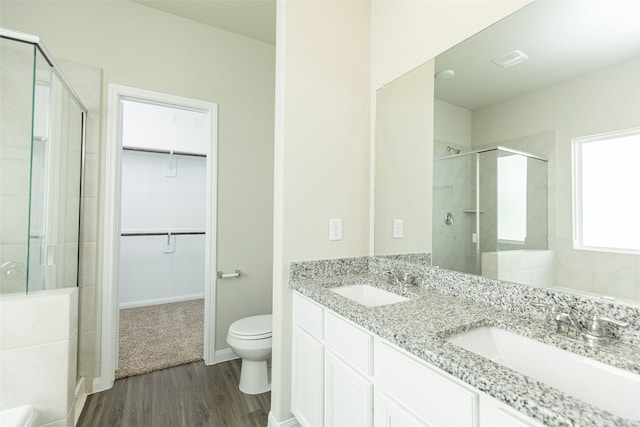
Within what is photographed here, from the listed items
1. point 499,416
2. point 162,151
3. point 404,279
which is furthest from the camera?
point 162,151

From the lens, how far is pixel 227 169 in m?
2.57

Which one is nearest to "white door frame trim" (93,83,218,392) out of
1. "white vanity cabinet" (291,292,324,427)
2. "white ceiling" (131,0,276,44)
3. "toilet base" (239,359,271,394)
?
"white ceiling" (131,0,276,44)

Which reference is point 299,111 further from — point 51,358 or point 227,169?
point 51,358

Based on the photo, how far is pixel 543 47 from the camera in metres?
1.13

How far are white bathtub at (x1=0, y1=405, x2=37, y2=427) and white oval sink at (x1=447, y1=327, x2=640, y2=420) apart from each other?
5.51ft

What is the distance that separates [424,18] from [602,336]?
157 centimetres

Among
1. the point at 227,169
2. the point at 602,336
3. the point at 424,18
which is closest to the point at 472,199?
the point at 602,336

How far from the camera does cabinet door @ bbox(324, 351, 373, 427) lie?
1.10 meters

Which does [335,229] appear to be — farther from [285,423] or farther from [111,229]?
[111,229]

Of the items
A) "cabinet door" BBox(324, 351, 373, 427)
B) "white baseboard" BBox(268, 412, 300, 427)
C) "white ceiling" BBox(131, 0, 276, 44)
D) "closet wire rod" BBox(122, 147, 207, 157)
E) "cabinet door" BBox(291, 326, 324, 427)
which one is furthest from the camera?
"closet wire rod" BBox(122, 147, 207, 157)

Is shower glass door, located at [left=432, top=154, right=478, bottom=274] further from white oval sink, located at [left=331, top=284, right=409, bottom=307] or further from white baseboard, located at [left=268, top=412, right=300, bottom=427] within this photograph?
white baseboard, located at [left=268, top=412, right=300, bottom=427]

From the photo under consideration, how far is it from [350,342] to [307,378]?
0.47 m

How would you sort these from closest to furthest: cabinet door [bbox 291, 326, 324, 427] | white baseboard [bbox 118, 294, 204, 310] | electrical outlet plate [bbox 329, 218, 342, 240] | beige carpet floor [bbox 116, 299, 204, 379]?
1. cabinet door [bbox 291, 326, 324, 427]
2. electrical outlet plate [bbox 329, 218, 342, 240]
3. beige carpet floor [bbox 116, 299, 204, 379]
4. white baseboard [bbox 118, 294, 204, 310]

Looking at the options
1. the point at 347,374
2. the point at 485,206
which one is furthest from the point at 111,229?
the point at 485,206
